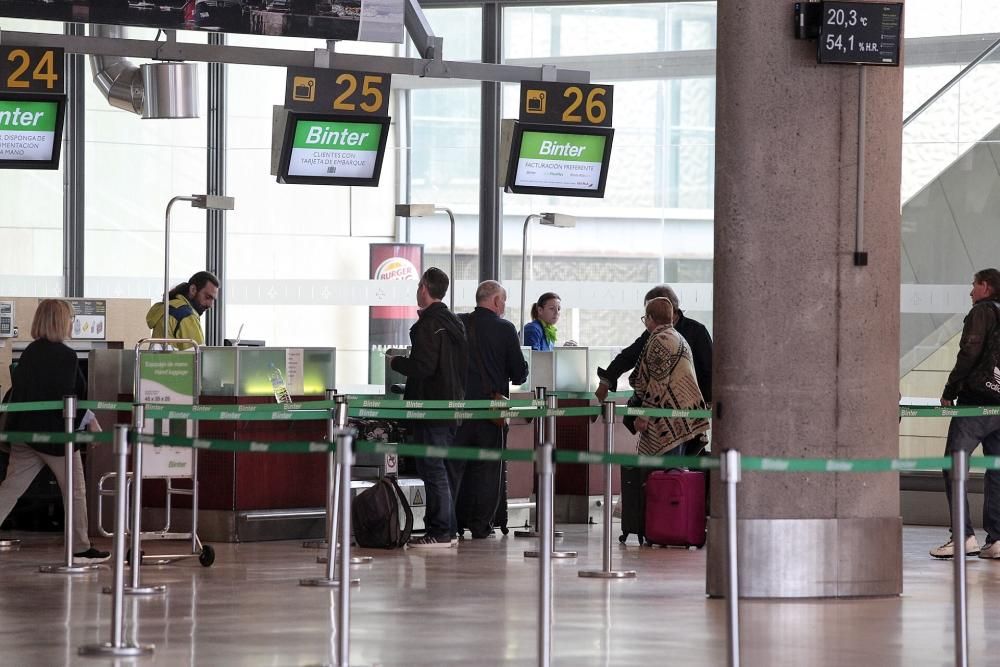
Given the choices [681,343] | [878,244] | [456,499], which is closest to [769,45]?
[878,244]

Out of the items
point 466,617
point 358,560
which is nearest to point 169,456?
point 358,560

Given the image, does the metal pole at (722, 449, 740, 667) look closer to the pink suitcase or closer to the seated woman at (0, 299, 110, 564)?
the pink suitcase

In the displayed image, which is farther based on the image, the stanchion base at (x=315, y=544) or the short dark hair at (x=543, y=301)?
the short dark hair at (x=543, y=301)

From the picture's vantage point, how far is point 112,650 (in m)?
6.21

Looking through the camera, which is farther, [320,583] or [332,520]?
[332,520]

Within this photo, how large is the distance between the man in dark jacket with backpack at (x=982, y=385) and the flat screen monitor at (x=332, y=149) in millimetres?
4750

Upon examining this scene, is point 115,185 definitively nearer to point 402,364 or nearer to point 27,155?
point 27,155

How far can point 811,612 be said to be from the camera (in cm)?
752

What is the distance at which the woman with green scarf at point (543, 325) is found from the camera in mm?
13930

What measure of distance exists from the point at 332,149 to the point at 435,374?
2919mm

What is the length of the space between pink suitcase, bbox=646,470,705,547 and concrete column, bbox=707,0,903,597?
2.65 meters

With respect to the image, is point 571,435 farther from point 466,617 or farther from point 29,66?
point 466,617

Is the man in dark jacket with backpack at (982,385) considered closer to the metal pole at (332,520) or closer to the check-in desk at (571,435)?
the check-in desk at (571,435)

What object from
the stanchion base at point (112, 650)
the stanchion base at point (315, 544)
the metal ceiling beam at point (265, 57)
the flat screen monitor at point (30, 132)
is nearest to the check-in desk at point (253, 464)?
the stanchion base at point (315, 544)
